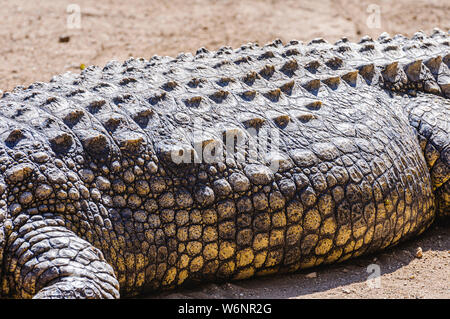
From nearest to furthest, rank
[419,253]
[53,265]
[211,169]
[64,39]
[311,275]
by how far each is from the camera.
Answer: [53,265] → [211,169] → [311,275] → [419,253] → [64,39]

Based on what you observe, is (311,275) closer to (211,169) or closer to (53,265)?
(211,169)

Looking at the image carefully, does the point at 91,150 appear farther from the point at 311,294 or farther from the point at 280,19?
the point at 280,19

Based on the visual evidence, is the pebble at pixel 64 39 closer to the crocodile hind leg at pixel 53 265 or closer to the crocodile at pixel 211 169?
the crocodile at pixel 211 169

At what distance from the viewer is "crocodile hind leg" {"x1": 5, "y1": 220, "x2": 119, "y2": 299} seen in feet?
9.64

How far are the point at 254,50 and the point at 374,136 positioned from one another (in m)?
1.09

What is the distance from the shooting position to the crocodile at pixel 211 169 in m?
3.08

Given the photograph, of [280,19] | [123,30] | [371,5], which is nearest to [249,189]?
[123,30]

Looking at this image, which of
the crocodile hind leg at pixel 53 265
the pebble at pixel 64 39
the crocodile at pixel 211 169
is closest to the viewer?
the crocodile hind leg at pixel 53 265

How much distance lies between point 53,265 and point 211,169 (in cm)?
100

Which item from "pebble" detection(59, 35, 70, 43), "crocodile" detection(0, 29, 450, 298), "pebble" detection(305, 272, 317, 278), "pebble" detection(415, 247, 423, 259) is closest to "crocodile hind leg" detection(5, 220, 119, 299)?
"crocodile" detection(0, 29, 450, 298)

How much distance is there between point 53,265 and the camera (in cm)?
297

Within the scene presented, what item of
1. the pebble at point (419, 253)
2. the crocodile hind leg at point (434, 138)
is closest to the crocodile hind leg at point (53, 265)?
the pebble at point (419, 253)
